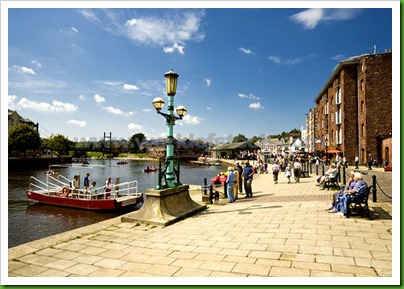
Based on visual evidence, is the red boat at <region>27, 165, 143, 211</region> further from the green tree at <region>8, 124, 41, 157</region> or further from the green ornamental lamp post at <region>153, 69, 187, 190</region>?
the green tree at <region>8, 124, 41, 157</region>

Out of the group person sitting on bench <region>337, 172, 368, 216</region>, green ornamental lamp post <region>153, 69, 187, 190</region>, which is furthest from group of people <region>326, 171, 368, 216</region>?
green ornamental lamp post <region>153, 69, 187, 190</region>

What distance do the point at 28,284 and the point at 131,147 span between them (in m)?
161

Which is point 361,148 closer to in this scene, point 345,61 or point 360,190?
point 345,61

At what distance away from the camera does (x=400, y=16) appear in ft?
12.8

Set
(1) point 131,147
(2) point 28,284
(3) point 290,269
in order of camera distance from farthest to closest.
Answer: (1) point 131,147
(3) point 290,269
(2) point 28,284

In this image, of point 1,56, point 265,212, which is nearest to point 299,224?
point 265,212

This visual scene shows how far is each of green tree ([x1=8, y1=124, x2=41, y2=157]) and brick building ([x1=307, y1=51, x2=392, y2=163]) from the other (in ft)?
224

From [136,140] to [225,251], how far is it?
157 metres

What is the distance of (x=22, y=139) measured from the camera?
63.0m

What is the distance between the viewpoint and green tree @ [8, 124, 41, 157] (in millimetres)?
62375

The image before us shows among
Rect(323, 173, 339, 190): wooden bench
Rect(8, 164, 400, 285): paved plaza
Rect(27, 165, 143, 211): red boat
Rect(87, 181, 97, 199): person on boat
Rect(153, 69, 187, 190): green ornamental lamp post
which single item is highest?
Rect(153, 69, 187, 190): green ornamental lamp post

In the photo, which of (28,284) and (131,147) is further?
(131,147)

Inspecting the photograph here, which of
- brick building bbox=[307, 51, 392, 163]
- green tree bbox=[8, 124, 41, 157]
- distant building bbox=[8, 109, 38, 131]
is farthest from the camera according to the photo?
distant building bbox=[8, 109, 38, 131]

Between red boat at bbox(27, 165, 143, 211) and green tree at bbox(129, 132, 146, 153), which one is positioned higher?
green tree at bbox(129, 132, 146, 153)
